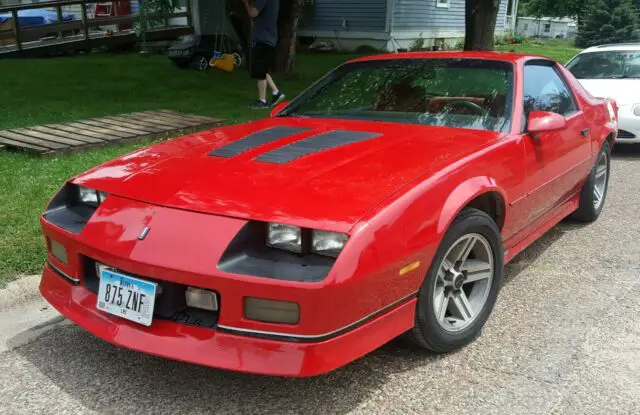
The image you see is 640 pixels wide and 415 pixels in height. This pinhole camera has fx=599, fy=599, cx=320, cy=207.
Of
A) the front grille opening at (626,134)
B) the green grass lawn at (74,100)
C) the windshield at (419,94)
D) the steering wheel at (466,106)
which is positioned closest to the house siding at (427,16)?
the green grass lawn at (74,100)

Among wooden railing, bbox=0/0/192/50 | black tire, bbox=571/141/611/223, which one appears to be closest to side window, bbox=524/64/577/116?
black tire, bbox=571/141/611/223

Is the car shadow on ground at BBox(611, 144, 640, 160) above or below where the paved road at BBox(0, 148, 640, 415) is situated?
below

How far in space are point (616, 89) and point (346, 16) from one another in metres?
12.3

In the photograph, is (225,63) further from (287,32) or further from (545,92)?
(545,92)

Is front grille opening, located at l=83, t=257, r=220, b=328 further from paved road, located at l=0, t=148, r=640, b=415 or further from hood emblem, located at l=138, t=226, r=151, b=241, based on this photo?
paved road, located at l=0, t=148, r=640, b=415

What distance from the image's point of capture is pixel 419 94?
3.73m

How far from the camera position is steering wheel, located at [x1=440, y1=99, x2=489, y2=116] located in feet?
11.5

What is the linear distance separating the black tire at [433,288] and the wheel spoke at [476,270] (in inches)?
1.8

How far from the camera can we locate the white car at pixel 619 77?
7.20 meters

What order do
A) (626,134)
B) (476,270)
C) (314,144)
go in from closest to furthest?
(476,270) < (314,144) < (626,134)

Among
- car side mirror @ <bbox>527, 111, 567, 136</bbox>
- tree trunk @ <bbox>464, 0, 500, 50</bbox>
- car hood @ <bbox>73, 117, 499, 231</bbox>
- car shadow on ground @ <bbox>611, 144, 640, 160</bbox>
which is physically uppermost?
tree trunk @ <bbox>464, 0, 500, 50</bbox>

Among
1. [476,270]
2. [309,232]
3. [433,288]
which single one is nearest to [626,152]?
[476,270]

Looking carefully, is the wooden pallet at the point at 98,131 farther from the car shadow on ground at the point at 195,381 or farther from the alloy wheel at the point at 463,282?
the alloy wheel at the point at 463,282

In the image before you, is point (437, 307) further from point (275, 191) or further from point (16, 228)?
point (16, 228)
